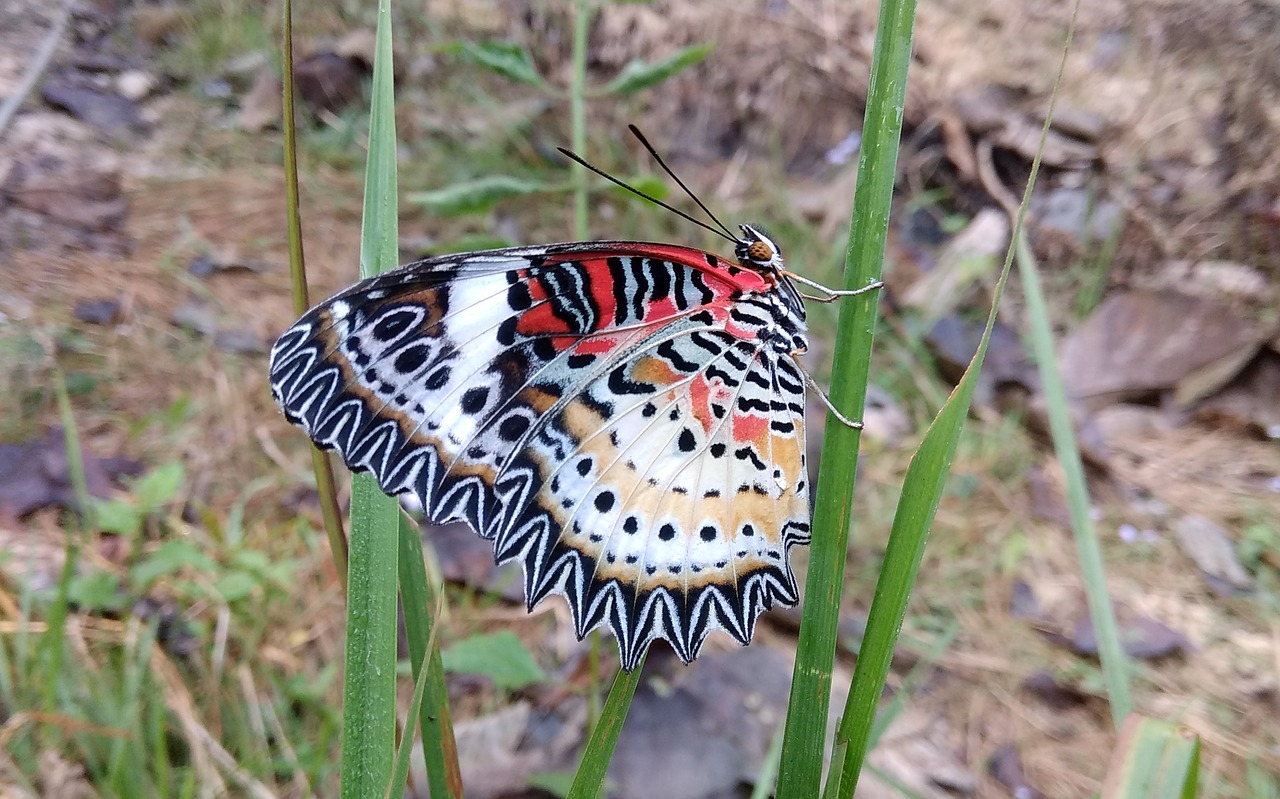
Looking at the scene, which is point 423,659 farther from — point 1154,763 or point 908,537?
point 1154,763

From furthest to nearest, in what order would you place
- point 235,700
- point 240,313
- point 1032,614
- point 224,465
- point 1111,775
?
point 240,313
point 224,465
point 1032,614
point 235,700
point 1111,775

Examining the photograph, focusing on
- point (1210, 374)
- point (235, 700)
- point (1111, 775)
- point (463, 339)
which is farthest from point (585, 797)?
point (1210, 374)

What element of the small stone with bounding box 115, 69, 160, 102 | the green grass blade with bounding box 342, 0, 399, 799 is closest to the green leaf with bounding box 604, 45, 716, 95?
the green grass blade with bounding box 342, 0, 399, 799

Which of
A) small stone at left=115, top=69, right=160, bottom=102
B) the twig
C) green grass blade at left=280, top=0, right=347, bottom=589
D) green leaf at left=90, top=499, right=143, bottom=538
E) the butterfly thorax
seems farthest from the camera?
small stone at left=115, top=69, right=160, bottom=102

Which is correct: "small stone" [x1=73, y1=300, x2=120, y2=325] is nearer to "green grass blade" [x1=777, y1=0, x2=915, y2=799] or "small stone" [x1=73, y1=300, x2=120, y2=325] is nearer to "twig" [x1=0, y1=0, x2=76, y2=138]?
"twig" [x1=0, y1=0, x2=76, y2=138]

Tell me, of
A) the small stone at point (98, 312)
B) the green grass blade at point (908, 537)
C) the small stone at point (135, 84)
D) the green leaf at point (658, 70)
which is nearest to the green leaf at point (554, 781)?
the green grass blade at point (908, 537)

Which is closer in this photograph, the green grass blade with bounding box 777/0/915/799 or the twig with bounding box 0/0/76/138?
the green grass blade with bounding box 777/0/915/799

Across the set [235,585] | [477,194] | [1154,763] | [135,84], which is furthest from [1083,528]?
[135,84]

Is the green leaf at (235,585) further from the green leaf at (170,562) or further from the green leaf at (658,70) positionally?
the green leaf at (658,70)

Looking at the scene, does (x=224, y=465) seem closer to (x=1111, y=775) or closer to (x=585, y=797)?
(x=585, y=797)
